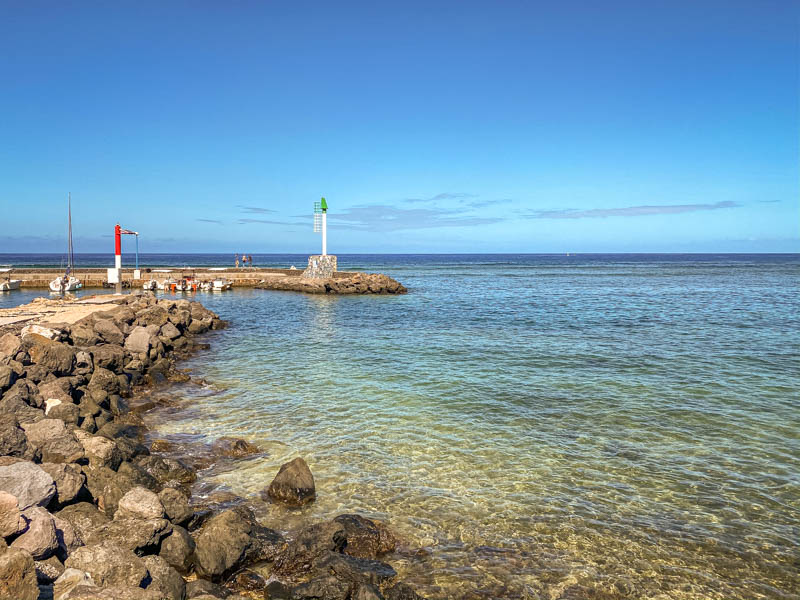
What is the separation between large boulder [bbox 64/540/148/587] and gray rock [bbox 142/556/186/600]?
0.15 m

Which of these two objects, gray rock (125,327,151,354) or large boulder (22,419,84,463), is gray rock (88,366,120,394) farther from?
large boulder (22,419,84,463)

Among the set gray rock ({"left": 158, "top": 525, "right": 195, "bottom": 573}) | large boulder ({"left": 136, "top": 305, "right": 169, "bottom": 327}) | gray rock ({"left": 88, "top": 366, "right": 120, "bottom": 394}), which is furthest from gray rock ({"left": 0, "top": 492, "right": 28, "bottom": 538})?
large boulder ({"left": 136, "top": 305, "right": 169, "bottom": 327})

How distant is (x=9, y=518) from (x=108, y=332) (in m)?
16.0

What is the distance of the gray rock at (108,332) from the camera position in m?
19.6

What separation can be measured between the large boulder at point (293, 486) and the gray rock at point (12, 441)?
13.2ft

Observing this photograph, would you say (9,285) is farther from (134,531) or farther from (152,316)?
(134,531)

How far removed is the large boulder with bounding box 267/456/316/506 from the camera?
8.84 m

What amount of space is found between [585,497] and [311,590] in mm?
5094

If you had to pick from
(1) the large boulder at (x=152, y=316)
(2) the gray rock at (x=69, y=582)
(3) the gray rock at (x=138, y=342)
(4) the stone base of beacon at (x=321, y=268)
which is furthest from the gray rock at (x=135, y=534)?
(4) the stone base of beacon at (x=321, y=268)

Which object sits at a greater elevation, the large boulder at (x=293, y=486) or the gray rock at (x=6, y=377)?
the gray rock at (x=6, y=377)

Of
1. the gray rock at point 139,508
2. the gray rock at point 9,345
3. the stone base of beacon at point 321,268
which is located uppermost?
the stone base of beacon at point 321,268

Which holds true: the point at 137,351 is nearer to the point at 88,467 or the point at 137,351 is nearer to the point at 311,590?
the point at 88,467

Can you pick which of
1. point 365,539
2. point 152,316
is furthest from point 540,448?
point 152,316

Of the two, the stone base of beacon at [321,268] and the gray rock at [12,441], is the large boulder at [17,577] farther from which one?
the stone base of beacon at [321,268]
